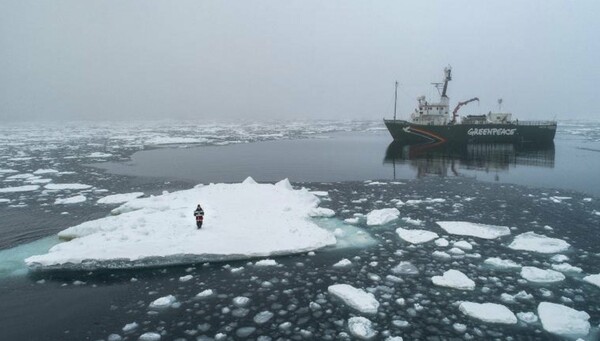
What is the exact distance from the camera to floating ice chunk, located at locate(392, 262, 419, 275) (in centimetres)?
785

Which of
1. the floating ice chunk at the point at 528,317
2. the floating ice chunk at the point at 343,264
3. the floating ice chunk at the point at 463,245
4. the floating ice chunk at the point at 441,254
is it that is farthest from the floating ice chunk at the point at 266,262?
the floating ice chunk at the point at 528,317

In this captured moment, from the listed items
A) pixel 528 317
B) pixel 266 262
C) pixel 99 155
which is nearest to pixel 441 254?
pixel 528 317

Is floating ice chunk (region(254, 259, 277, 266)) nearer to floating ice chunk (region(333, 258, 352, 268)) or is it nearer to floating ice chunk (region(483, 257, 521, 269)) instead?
floating ice chunk (region(333, 258, 352, 268))

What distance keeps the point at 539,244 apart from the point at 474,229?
5.53 feet

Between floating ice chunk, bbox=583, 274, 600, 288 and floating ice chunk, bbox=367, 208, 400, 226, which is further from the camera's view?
floating ice chunk, bbox=367, 208, 400, 226

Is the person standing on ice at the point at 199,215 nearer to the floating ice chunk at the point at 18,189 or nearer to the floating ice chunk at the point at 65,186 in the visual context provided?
the floating ice chunk at the point at 65,186

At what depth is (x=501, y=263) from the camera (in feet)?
26.7

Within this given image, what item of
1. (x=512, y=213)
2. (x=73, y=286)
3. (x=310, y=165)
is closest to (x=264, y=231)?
(x=73, y=286)

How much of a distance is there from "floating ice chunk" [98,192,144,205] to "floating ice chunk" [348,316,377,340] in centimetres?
1150

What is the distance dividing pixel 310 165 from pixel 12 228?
58.4 feet

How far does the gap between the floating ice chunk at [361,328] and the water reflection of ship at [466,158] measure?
1677 centimetres

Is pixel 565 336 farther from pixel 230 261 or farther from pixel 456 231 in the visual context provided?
pixel 230 261

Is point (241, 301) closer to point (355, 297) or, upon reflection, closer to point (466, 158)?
point (355, 297)

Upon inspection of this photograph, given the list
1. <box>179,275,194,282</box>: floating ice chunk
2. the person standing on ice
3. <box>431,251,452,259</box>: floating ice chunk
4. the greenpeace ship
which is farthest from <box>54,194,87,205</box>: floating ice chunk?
the greenpeace ship
